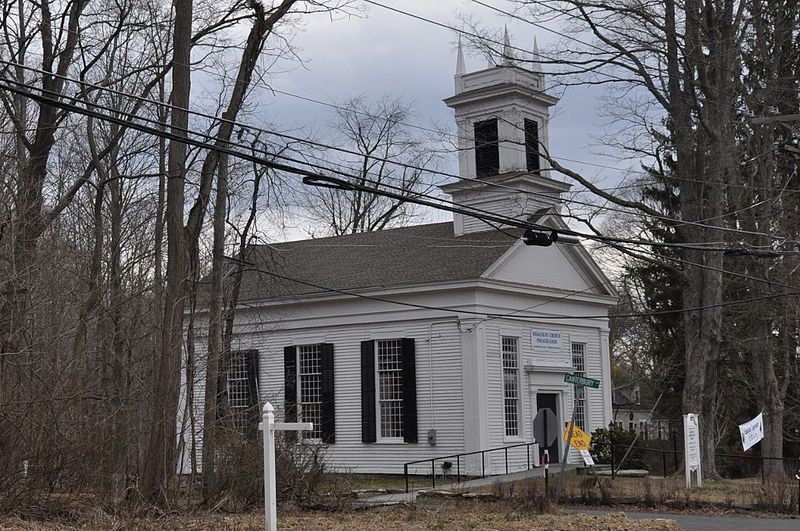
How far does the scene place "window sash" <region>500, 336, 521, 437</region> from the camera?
31906 mm

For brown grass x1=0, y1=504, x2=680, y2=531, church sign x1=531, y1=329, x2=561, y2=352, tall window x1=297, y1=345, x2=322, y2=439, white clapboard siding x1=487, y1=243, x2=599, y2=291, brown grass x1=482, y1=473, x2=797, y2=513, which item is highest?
white clapboard siding x1=487, y1=243, x2=599, y2=291

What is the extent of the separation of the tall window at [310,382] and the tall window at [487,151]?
315 inches

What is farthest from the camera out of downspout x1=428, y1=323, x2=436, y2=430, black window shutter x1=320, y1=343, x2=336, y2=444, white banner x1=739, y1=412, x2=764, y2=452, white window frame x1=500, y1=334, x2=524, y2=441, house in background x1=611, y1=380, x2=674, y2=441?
house in background x1=611, y1=380, x2=674, y2=441

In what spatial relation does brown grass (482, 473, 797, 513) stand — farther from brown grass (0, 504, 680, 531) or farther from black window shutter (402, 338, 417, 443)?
black window shutter (402, 338, 417, 443)

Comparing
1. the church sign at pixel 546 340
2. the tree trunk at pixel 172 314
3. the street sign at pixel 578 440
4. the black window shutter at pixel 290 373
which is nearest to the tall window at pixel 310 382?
the black window shutter at pixel 290 373

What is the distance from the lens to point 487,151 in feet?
117

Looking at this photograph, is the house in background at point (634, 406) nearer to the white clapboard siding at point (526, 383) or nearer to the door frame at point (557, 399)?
the white clapboard siding at point (526, 383)

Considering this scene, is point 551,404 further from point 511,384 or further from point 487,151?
point 487,151

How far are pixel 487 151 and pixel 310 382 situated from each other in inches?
373

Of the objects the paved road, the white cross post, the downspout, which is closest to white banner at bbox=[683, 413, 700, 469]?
the paved road

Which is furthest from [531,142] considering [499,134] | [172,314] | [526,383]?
Answer: [172,314]

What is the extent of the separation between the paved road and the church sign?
12.4 metres

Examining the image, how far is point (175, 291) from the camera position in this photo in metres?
19.4

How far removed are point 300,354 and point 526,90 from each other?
36.1ft
